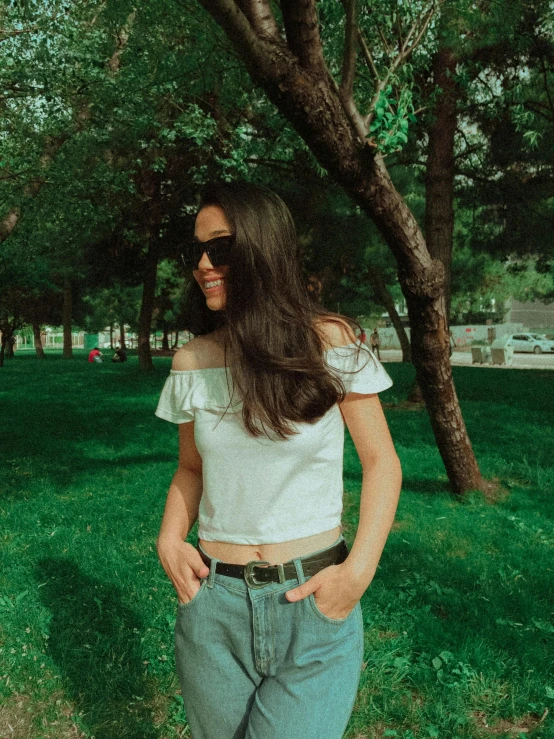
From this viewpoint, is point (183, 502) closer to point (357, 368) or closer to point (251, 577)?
point (251, 577)

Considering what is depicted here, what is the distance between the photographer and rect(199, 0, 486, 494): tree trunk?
4.19m

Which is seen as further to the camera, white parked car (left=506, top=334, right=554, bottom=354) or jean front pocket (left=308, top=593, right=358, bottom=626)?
white parked car (left=506, top=334, right=554, bottom=354)

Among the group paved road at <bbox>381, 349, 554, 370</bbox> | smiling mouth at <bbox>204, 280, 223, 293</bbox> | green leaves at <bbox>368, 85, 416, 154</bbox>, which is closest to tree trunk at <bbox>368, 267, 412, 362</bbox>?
paved road at <bbox>381, 349, 554, 370</bbox>

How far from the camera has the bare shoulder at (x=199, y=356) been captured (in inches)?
75.3

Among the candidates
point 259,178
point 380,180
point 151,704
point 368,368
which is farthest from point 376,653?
point 259,178

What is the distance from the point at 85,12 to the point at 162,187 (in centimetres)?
1040

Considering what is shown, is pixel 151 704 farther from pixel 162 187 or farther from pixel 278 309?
pixel 162 187

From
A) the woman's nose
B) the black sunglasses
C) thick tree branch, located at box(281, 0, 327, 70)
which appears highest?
thick tree branch, located at box(281, 0, 327, 70)

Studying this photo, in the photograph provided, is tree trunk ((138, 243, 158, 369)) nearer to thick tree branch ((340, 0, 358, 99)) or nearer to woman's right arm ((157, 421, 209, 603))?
thick tree branch ((340, 0, 358, 99))

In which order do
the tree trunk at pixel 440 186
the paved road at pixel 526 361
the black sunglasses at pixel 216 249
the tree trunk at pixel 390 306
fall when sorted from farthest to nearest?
the tree trunk at pixel 390 306
the paved road at pixel 526 361
the tree trunk at pixel 440 186
the black sunglasses at pixel 216 249

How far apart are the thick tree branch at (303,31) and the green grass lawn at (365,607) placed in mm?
3342

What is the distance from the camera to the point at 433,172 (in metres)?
11.6

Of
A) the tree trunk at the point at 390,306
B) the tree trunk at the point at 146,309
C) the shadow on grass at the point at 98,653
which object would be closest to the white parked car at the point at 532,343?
the tree trunk at the point at 390,306

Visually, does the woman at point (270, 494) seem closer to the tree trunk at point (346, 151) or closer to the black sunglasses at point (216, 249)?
the black sunglasses at point (216, 249)
